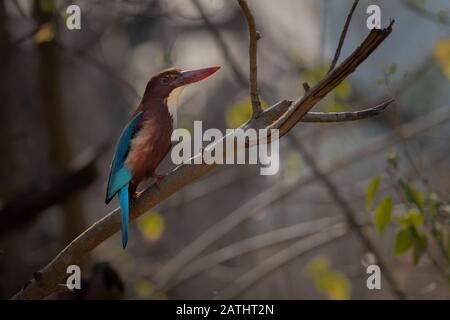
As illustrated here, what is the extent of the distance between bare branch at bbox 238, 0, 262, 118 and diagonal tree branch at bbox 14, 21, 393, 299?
3 cm

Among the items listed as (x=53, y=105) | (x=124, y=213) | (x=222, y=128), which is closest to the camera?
(x=124, y=213)

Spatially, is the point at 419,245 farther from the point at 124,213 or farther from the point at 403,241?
the point at 124,213

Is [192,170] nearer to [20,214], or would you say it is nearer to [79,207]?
[20,214]

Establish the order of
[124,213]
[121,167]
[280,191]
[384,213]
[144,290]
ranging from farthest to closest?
[280,191] → [144,290] → [384,213] → [121,167] → [124,213]

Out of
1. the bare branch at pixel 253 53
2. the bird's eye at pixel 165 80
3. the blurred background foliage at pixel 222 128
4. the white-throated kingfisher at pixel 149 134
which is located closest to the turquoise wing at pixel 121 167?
the white-throated kingfisher at pixel 149 134

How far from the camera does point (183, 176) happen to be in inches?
84.0

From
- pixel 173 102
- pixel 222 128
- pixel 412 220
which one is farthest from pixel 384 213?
pixel 222 128

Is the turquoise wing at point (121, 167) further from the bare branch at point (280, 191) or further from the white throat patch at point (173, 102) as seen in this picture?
the bare branch at point (280, 191)

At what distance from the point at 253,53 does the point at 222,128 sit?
3080 millimetres

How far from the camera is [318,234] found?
4129 mm

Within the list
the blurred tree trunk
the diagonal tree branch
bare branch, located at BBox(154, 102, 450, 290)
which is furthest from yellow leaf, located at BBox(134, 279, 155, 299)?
the diagonal tree branch

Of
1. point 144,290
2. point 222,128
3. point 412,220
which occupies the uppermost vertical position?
point 222,128
